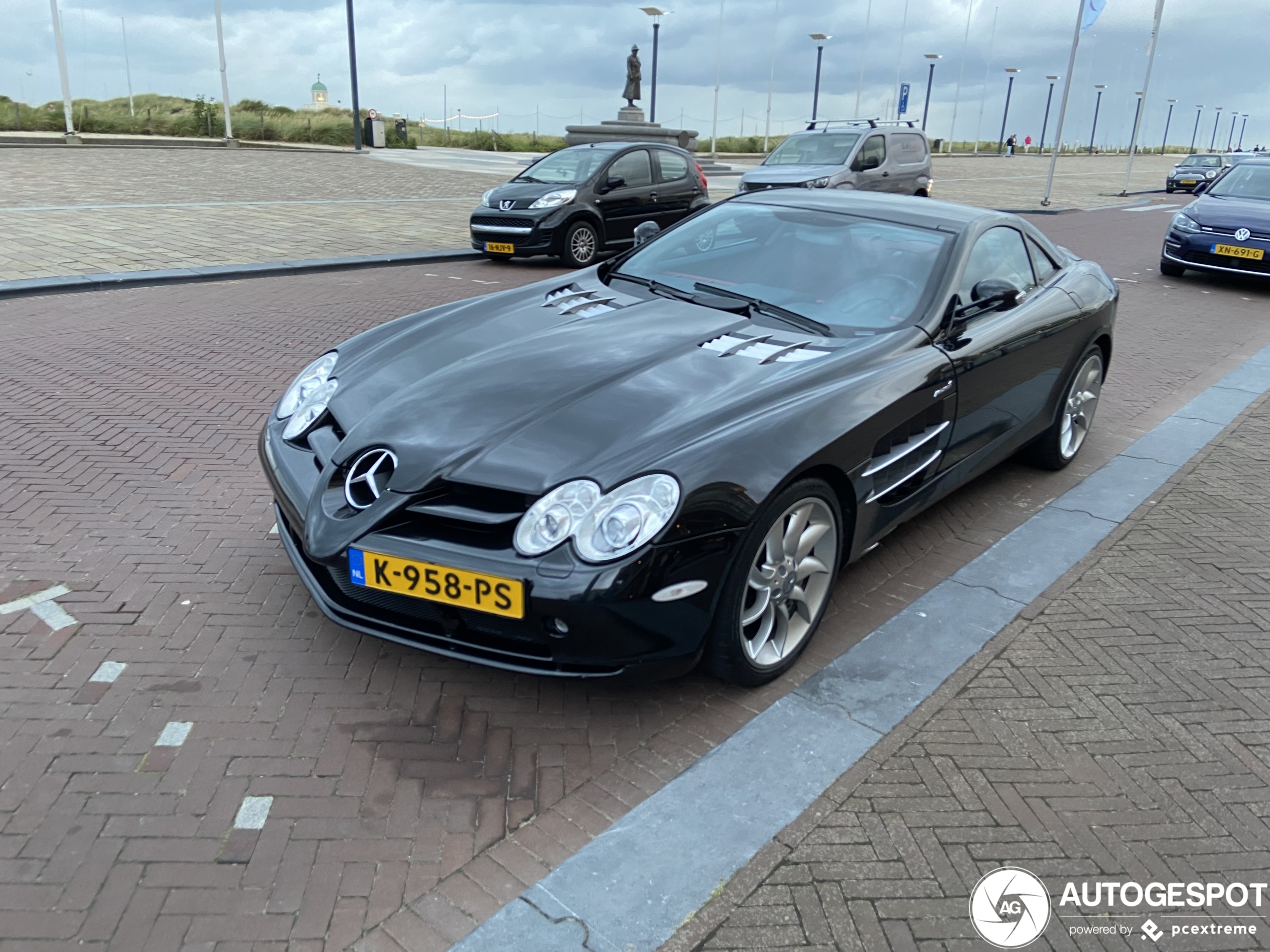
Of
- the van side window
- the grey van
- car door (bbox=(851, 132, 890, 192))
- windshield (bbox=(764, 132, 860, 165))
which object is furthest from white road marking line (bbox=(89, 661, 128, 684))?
the van side window

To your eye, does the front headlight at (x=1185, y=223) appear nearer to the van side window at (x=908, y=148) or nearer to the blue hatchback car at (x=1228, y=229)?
the blue hatchback car at (x=1228, y=229)

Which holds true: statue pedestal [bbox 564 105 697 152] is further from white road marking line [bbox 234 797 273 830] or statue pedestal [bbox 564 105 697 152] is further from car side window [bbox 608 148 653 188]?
white road marking line [bbox 234 797 273 830]

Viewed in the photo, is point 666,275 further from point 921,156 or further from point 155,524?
point 921,156

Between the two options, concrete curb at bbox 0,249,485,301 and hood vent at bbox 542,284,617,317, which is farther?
concrete curb at bbox 0,249,485,301

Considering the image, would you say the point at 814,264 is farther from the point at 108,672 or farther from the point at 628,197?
the point at 628,197

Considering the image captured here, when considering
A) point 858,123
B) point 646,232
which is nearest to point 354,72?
point 858,123

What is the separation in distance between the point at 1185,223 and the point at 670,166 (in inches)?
258

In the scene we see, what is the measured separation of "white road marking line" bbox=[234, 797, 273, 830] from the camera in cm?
245

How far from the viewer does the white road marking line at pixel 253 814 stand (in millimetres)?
2451

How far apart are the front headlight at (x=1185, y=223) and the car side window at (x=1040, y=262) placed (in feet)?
28.2

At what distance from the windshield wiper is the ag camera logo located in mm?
2022

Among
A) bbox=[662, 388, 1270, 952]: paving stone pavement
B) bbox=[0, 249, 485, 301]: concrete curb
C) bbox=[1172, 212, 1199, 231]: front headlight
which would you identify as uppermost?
bbox=[1172, 212, 1199, 231]: front headlight

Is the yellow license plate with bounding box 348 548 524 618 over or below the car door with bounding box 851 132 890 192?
below

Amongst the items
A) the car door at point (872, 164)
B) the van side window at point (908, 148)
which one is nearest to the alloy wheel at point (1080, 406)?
the car door at point (872, 164)
